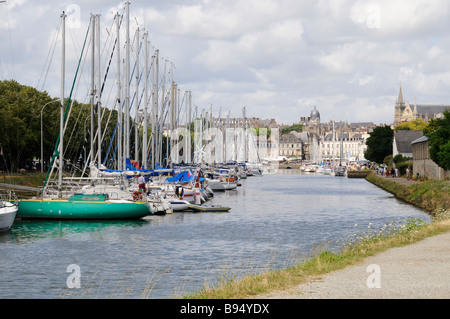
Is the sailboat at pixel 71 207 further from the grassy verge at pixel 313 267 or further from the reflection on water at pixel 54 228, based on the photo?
the grassy verge at pixel 313 267

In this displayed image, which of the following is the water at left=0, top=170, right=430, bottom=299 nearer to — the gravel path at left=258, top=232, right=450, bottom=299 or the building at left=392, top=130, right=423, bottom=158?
the gravel path at left=258, top=232, right=450, bottom=299

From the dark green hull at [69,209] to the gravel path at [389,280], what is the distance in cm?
2272

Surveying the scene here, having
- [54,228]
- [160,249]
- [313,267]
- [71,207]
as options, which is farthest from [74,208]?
[313,267]

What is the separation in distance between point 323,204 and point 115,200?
94.8 ft

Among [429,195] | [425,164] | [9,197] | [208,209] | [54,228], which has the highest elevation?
[425,164]

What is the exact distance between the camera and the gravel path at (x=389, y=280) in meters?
15.6

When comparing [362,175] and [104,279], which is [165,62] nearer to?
[104,279]

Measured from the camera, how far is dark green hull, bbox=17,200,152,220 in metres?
41.4

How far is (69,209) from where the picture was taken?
41500 mm

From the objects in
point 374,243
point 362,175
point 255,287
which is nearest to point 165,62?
point 374,243

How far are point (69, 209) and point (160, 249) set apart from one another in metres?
11.5

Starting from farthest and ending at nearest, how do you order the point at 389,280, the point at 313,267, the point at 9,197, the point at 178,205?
the point at 178,205, the point at 9,197, the point at 313,267, the point at 389,280

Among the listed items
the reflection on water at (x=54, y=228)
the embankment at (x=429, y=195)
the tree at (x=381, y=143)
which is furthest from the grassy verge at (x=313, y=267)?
the tree at (x=381, y=143)

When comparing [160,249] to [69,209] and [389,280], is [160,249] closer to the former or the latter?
[69,209]
